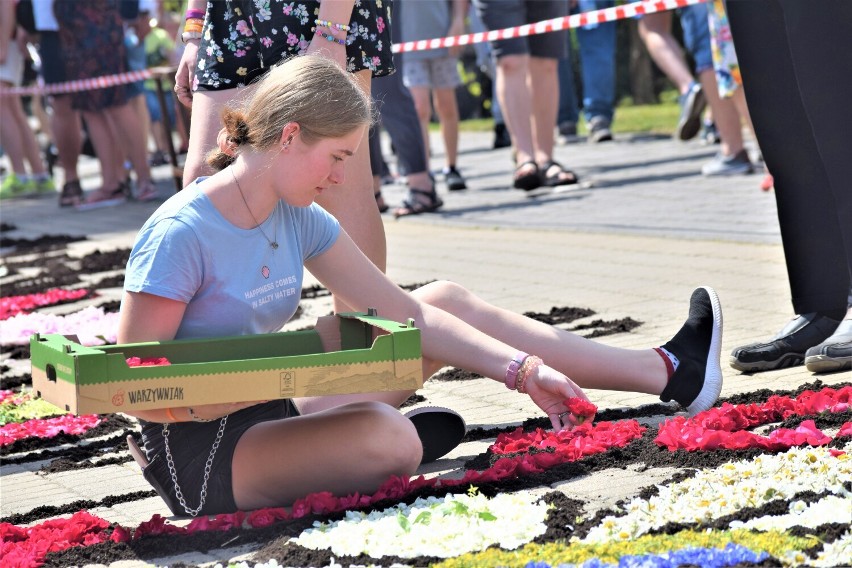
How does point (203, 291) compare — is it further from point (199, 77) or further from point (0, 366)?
point (0, 366)

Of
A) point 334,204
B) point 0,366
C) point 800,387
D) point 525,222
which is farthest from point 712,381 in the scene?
point 525,222

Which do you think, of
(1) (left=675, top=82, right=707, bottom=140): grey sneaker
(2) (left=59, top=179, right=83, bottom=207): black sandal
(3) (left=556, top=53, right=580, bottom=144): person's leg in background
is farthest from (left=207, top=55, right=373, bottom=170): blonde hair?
(3) (left=556, top=53, right=580, bottom=144): person's leg in background

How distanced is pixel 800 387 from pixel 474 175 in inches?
336

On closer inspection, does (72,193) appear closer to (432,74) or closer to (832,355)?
(432,74)

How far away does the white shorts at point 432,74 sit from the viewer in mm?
11641

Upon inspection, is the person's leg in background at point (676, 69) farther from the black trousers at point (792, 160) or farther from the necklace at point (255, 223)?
the necklace at point (255, 223)

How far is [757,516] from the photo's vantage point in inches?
117

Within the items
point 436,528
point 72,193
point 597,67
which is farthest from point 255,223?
point 597,67

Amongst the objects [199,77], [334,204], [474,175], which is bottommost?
[474,175]

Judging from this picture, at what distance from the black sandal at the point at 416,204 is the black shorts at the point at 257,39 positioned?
5329 mm

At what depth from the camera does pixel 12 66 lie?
49.2 ft

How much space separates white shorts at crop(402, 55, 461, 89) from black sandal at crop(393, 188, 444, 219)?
1764 millimetres

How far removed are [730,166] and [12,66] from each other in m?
8.15

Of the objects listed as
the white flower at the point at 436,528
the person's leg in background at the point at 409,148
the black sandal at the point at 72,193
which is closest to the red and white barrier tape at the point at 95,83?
the black sandal at the point at 72,193
